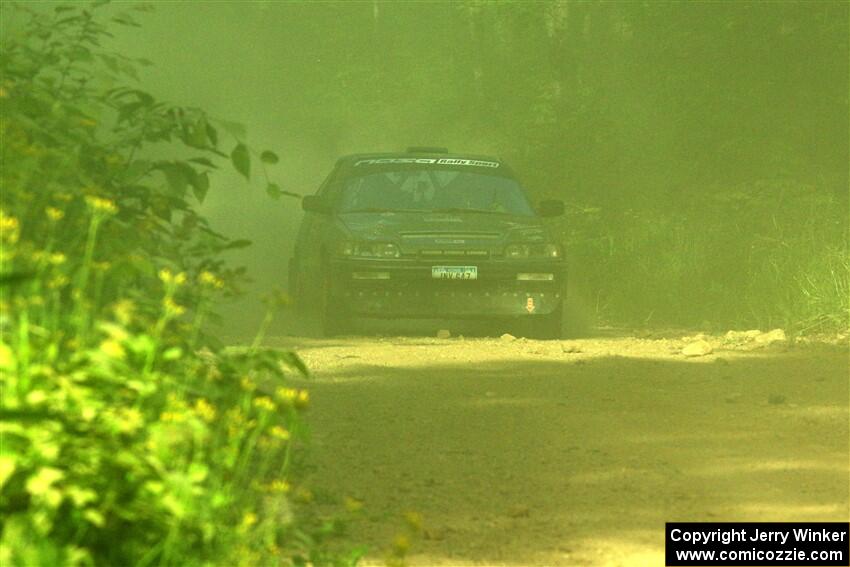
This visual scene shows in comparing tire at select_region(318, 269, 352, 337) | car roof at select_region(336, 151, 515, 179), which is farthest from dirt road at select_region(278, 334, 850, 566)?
car roof at select_region(336, 151, 515, 179)

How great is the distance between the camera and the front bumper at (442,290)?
1525cm

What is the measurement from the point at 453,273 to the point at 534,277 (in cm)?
76

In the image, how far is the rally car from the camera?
15281mm

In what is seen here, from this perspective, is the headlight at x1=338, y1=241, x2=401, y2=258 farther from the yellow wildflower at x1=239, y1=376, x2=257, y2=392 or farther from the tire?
the yellow wildflower at x1=239, y1=376, x2=257, y2=392

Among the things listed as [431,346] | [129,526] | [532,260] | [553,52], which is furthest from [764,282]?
[553,52]

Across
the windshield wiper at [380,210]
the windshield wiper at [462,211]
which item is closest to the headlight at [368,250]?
the windshield wiper at [380,210]

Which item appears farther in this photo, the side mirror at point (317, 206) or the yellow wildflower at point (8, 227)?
the side mirror at point (317, 206)

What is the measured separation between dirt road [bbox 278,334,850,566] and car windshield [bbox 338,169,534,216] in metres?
3.01

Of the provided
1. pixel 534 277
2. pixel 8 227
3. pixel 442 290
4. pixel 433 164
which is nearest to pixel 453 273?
pixel 442 290

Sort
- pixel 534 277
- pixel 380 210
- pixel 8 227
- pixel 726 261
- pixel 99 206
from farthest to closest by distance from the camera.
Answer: pixel 726 261, pixel 380 210, pixel 534 277, pixel 99 206, pixel 8 227

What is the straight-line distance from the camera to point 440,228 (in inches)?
617

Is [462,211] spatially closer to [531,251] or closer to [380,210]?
[380,210]

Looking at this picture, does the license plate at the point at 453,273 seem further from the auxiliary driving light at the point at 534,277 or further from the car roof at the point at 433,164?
the car roof at the point at 433,164

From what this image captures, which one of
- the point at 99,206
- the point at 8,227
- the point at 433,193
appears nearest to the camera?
the point at 8,227
